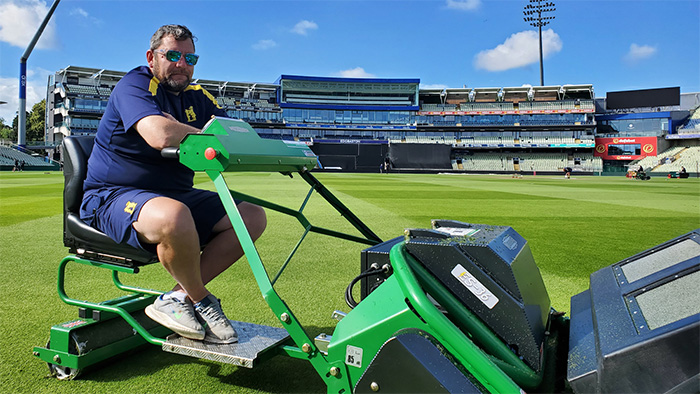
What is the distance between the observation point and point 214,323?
2143mm

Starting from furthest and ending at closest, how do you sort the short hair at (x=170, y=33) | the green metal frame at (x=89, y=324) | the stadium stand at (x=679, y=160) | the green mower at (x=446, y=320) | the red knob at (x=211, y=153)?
the stadium stand at (x=679, y=160)
the short hair at (x=170, y=33)
the green metal frame at (x=89, y=324)
the red knob at (x=211, y=153)
the green mower at (x=446, y=320)

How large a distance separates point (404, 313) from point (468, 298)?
0.36 metres

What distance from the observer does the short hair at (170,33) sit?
2330mm

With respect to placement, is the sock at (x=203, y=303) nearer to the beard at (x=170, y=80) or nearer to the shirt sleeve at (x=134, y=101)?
the shirt sleeve at (x=134, y=101)

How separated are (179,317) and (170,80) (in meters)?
1.30

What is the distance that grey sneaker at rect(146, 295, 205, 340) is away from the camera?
2119mm

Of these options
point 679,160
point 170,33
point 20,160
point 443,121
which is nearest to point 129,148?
point 170,33

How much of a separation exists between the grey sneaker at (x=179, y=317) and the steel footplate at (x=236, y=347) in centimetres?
5

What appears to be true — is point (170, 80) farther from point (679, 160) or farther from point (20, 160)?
point (679, 160)

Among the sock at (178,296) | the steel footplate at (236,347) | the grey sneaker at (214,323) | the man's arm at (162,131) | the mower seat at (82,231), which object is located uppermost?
the man's arm at (162,131)

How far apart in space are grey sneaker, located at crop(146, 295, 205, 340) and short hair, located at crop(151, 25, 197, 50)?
1379 mm

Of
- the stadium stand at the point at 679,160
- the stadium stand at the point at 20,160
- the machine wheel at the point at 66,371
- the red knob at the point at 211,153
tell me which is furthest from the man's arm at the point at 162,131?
the stadium stand at the point at 679,160

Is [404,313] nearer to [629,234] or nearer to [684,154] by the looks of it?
[629,234]

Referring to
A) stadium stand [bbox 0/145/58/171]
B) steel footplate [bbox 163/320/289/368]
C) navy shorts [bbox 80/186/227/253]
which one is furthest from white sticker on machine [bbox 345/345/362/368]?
stadium stand [bbox 0/145/58/171]
